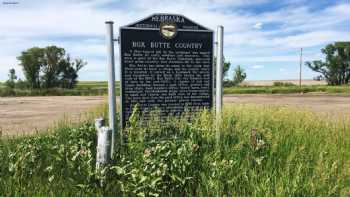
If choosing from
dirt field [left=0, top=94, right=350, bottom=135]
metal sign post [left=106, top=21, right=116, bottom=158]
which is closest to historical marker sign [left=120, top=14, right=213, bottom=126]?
metal sign post [left=106, top=21, right=116, bottom=158]

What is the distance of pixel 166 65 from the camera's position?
5.55m

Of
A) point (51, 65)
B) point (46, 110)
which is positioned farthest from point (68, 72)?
point (46, 110)

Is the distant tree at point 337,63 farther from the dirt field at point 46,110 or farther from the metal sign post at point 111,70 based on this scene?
the metal sign post at point 111,70

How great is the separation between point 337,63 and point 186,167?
204 feet

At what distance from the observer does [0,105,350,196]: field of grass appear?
382 cm

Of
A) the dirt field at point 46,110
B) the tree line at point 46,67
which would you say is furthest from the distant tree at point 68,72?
the dirt field at point 46,110

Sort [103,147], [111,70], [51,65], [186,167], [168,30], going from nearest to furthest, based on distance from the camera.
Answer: [186,167], [103,147], [111,70], [168,30], [51,65]

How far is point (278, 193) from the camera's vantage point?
3436 millimetres

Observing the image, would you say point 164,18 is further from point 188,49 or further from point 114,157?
point 114,157

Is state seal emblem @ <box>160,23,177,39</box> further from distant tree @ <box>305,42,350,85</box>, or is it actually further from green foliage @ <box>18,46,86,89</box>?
distant tree @ <box>305,42,350,85</box>

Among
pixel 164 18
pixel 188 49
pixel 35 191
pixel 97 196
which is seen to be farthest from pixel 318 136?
pixel 35 191

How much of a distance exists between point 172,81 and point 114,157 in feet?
4.98

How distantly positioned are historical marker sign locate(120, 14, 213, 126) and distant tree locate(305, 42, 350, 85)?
59069mm

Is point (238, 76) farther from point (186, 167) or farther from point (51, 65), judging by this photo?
→ point (186, 167)
